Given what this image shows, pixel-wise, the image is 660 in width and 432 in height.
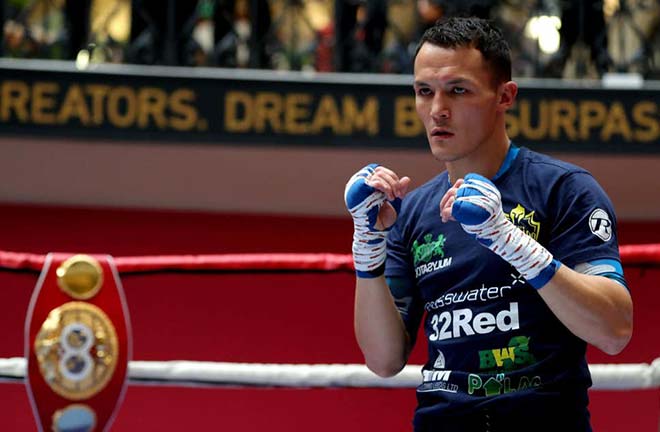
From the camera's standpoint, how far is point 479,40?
181 centimetres

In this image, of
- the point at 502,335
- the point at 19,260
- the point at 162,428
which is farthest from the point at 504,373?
the point at 162,428

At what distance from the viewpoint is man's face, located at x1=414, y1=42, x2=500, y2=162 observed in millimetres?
1790

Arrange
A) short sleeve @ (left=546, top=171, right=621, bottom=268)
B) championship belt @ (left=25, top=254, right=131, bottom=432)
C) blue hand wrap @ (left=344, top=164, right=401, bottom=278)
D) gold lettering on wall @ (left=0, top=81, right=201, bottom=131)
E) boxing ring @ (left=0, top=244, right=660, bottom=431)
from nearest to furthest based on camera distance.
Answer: short sleeve @ (left=546, top=171, right=621, bottom=268) < blue hand wrap @ (left=344, top=164, right=401, bottom=278) < championship belt @ (left=25, top=254, right=131, bottom=432) < boxing ring @ (left=0, top=244, right=660, bottom=431) < gold lettering on wall @ (left=0, top=81, right=201, bottom=131)

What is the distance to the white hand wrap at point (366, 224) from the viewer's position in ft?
5.93

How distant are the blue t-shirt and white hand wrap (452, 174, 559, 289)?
0.41 feet

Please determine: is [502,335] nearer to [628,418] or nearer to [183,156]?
[628,418]

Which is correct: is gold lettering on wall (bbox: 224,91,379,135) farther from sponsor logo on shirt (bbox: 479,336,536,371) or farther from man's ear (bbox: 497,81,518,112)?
sponsor logo on shirt (bbox: 479,336,536,371)

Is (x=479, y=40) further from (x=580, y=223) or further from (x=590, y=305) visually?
(x=590, y=305)

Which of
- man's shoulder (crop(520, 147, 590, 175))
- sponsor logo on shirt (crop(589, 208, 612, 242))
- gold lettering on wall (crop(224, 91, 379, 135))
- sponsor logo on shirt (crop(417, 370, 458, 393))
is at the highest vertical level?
gold lettering on wall (crop(224, 91, 379, 135))

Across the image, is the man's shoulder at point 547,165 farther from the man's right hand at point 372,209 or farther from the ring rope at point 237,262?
the ring rope at point 237,262

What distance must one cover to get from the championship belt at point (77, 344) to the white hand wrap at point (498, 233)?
3.79ft

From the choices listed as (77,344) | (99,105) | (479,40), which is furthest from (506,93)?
(99,105)

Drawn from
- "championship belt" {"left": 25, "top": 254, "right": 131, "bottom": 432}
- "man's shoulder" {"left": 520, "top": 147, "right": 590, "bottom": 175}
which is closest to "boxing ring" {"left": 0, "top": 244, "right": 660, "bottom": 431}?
"championship belt" {"left": 25, "top": 254, "right": 131, "bottom": 432}

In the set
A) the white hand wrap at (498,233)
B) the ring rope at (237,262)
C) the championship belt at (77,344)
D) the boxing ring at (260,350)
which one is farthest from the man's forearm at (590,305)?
the boxing ring at (260,350)
